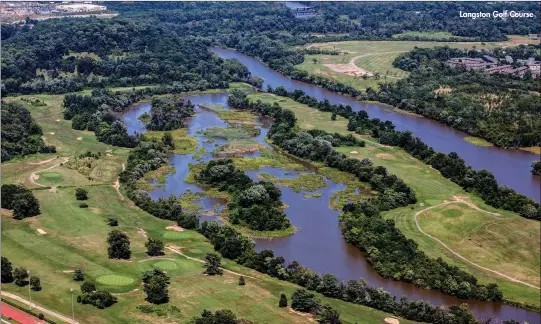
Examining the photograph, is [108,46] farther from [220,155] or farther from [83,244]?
[83,244]

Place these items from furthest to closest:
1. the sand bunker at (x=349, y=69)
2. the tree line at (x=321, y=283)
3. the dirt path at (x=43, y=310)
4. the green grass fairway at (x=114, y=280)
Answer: the sand bunker at (x=349, y=69) → the green grass fairway at (x=114, y=280) → the tree line at (x=321, y=283) → the dirt path at (x=43, y=310)

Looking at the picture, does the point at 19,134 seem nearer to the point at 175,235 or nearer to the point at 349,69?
the point at 175,235

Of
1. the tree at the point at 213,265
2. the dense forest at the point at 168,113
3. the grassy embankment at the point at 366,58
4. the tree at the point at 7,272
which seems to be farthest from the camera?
the grassy embankment at the point at 366,58

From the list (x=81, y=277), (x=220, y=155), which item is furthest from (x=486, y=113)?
(x=81, y=277)

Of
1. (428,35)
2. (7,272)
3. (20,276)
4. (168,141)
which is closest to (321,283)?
(20,276)

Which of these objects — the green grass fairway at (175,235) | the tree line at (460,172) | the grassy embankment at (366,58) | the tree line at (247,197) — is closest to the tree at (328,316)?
the tree line at (247,197)

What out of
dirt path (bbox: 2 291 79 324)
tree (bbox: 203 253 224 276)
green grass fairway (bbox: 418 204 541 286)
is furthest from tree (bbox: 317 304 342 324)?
green grass fairway (bbox: 418 204 541 286)

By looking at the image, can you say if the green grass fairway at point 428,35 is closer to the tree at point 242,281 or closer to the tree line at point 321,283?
the tree line at point 321,283
